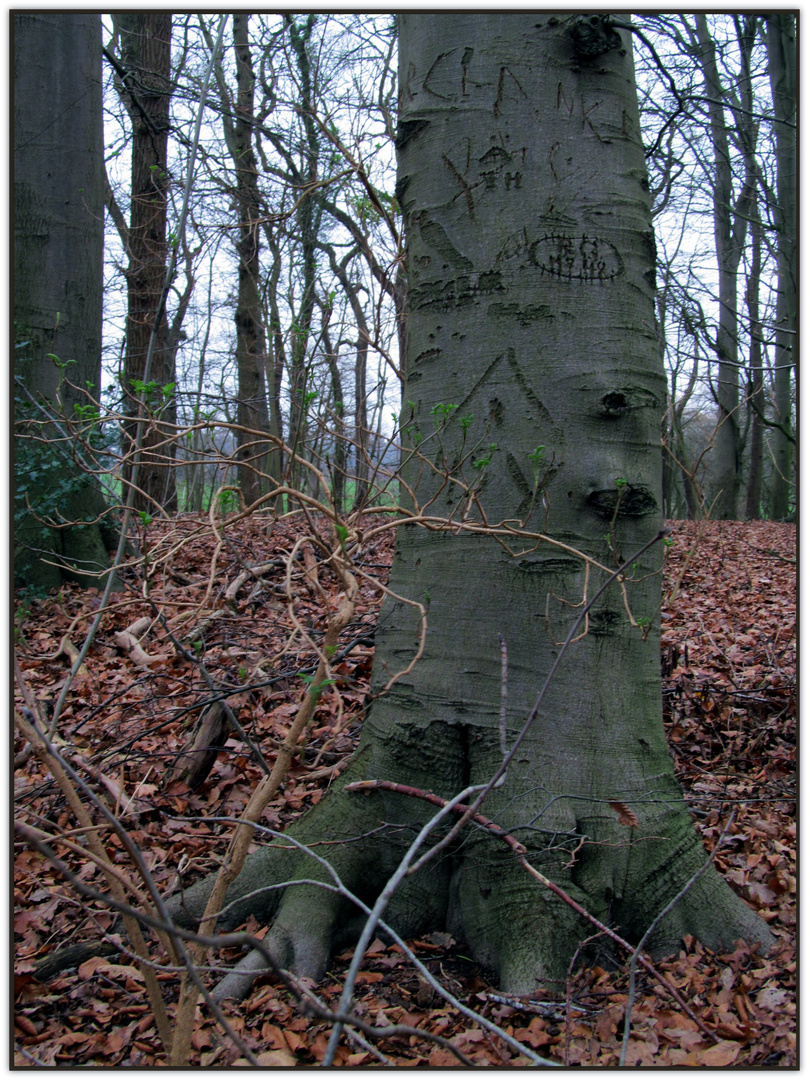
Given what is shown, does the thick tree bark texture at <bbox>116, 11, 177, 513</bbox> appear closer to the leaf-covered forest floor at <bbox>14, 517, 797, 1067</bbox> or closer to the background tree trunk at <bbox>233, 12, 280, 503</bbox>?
the background tree trunk at <bbox>233, 12, 280, 503</bbox>

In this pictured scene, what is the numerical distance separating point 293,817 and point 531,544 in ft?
4.85

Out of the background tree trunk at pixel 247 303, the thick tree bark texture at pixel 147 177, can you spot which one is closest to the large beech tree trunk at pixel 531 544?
the thick tree bark texture at pixel 147 177

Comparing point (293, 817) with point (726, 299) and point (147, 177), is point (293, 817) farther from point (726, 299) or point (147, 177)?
point (726, 299)

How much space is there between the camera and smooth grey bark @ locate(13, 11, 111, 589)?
17.8 feet

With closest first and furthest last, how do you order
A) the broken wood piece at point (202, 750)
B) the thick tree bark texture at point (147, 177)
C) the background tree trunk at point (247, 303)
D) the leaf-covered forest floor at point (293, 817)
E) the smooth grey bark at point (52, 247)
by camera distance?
the leaf-covered forest floor at point (293, 817)
the broken wood piece at point (202, 750)
the smooth grey bark at point (52, 247)
the thick tree bark texture at point (147, 177)
the background tree trunk at point (247, 303)

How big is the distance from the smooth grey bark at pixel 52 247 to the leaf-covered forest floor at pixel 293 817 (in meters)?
1.06

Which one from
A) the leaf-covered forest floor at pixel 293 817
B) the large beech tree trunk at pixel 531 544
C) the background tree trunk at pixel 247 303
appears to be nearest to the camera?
the leaf-covered forest floor at pixel 293 817

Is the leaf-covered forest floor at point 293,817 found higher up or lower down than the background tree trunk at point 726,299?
lower down

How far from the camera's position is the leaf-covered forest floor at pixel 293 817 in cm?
167

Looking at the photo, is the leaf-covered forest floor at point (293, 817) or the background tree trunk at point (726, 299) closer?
the leaf-covered forest floor at point (293, 817)

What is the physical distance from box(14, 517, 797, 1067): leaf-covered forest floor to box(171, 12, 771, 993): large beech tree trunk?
160mm

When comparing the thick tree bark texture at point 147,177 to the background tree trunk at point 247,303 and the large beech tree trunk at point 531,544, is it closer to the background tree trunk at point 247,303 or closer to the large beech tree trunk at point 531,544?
the background tree trunk at point 247,303

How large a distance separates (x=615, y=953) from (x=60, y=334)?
18.8ft

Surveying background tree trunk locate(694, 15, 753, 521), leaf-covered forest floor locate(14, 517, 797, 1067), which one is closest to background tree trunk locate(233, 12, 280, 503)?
leaf-covered forest floor locate(14, 517, 797, 1067)
